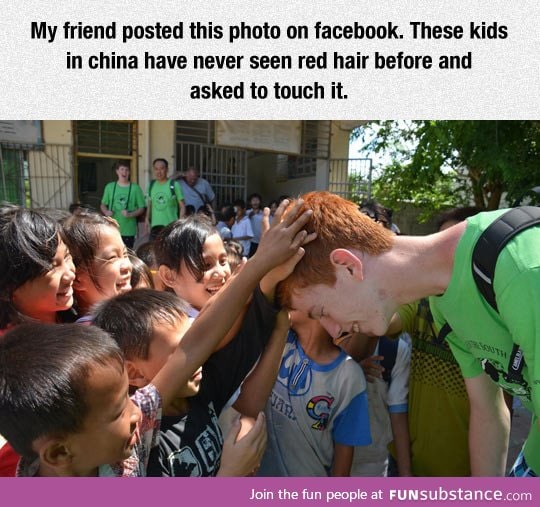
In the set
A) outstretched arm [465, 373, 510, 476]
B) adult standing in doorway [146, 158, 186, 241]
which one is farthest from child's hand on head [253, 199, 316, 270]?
adult standing in doorway [146, 158, 186, 241]

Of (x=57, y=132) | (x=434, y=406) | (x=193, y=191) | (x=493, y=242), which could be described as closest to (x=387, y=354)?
(x=434, y=406)

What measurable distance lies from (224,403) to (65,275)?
2.30 feet

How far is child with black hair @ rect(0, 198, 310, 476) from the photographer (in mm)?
968

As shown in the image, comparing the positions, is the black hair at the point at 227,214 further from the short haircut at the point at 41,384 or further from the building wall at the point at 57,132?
the short haircut at the point at 41,384

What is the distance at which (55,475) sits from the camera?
1033 mm

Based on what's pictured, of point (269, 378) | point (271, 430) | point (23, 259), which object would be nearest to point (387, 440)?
point (271, 430)

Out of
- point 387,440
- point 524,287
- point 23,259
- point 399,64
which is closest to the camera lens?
point 524,287

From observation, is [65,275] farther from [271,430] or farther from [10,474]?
[271,430]

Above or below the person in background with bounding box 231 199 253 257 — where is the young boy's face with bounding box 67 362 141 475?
above

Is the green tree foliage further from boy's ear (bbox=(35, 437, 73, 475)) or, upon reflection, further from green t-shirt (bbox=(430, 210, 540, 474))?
boy's ear (bbox=(35, 437, 73, 475))

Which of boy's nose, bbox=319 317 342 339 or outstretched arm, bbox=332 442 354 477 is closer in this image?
boy's nose, bbox=319 317 342 339

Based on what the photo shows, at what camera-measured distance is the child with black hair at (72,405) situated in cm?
97

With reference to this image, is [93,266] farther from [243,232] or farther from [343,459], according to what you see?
[243,232]

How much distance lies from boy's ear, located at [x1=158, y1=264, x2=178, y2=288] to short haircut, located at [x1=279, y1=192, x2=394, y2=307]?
0.87 metres
